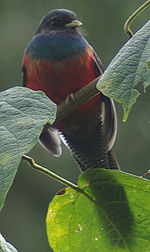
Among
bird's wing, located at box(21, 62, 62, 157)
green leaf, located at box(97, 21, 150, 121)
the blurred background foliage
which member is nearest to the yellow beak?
bird's wing, located at box(21, 62, 62, 157)

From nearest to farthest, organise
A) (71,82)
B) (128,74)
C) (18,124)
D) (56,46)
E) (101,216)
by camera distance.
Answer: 1. (18,124)
2. (128,74)
3. (101,216)
4. (71,82)
5. (56,46)

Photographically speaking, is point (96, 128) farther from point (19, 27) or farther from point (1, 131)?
point (19, 27)

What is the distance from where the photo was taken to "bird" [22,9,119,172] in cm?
322

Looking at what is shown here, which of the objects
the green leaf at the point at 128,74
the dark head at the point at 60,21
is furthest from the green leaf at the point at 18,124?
the dark head at the point at 60,21

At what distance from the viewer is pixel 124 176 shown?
5.18 ft

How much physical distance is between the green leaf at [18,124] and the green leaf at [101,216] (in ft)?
1.15

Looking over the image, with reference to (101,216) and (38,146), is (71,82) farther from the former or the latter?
(38,146)

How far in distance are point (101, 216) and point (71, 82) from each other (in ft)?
5.34

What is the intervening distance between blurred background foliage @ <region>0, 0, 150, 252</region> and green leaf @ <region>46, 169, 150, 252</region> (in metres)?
5.38

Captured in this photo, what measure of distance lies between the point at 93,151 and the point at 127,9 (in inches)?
204

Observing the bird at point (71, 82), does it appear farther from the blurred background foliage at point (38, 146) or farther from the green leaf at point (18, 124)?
the blurred background foliage at point (38, 146)

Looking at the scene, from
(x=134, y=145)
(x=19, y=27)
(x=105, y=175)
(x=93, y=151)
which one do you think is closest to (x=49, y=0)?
(x=19, y=27)

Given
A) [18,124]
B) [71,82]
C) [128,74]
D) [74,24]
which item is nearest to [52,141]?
[71,82]

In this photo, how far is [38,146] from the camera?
7.57 meters
